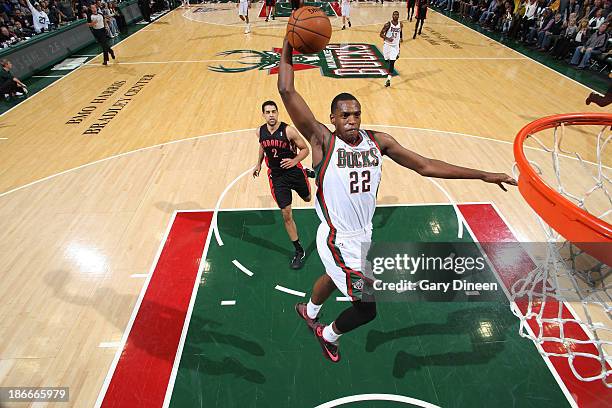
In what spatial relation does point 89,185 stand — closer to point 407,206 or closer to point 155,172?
point 155,172

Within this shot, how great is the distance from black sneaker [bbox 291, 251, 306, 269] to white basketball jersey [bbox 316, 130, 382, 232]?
196 centimetres

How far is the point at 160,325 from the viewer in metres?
4.12

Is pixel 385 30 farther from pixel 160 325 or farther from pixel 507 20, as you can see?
pixel 507 20

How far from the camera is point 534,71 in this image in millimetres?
11875

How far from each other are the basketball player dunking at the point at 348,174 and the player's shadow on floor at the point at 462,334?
796 millimetres

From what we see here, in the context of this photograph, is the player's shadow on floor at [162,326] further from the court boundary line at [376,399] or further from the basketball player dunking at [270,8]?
the basketball player dunking at [270,8]

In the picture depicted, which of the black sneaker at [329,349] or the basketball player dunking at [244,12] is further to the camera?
the basketball player dunking at [244,12]

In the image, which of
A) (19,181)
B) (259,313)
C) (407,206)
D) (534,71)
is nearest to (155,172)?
(19,181)

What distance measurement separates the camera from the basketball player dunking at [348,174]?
9.21ft

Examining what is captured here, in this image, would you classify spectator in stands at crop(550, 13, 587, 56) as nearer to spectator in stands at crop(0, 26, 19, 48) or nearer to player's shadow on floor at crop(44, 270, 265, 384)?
player's shadow on floor at crop(44, 270, 265, 384)

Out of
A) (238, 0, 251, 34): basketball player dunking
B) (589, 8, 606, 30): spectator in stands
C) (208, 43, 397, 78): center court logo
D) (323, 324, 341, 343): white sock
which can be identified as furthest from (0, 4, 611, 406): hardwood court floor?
(238, 0, 251, 34): basketball player dunking

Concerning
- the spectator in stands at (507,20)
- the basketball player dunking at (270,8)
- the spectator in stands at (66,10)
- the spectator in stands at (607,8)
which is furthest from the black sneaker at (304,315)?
the basketball player dunking at (270,8)

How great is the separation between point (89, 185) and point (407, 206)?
5.32 meters

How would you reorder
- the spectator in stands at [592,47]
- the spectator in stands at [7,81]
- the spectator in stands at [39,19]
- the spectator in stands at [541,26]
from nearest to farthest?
the spectator in stands at [7,81] < the spectator in stands at [592,47] < the spectator in stands at [39,19] < the spectator in stands at [541,26]
